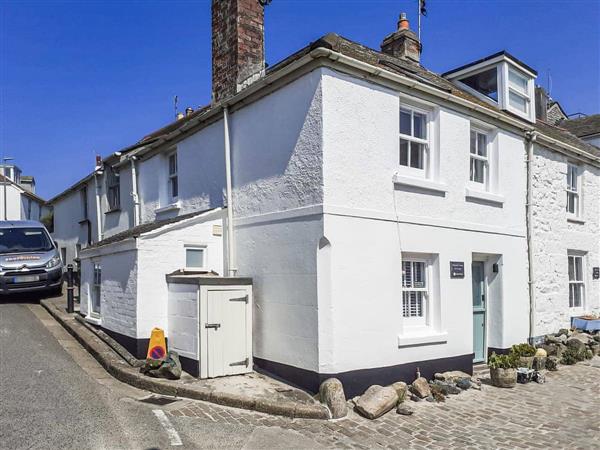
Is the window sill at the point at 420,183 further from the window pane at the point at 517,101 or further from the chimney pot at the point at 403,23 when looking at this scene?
the chimney pot at the point at 403,23

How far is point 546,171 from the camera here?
12305 millimetres

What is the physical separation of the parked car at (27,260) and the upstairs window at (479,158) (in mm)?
12081

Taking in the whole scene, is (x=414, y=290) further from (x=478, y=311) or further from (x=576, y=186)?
(x=576, y=186)

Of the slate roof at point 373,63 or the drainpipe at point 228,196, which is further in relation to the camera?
the drainpipe at point 228,196

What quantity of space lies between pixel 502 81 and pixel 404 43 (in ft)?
11.4

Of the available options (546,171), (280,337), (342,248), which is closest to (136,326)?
(280,337)

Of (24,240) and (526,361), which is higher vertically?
(24,240)

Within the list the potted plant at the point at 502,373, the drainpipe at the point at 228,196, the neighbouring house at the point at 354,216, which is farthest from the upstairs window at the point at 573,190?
the drainpipe at the point at 228,196

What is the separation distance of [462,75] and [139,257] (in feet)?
31.5

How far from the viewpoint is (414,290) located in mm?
8820

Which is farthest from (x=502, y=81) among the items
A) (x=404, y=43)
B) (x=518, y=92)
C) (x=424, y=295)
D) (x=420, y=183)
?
(x=424, y=295)

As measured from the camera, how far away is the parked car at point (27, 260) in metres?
13.9

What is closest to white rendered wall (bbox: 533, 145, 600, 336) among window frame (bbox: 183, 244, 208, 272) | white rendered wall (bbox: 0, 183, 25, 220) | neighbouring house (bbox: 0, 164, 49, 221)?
window frame (bbox: 183, 244, 208, 272)

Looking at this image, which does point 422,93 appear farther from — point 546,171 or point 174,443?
point 174,443
